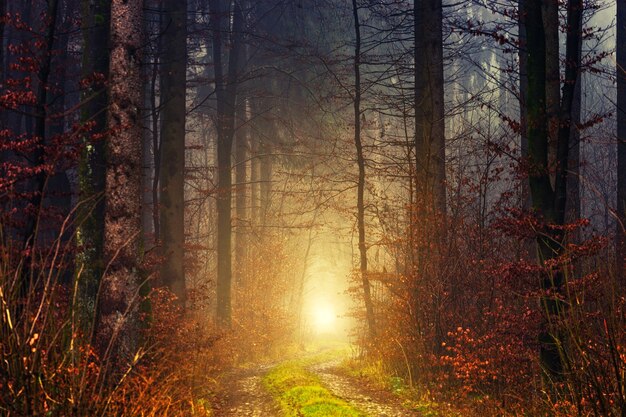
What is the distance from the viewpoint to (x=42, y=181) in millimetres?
7930

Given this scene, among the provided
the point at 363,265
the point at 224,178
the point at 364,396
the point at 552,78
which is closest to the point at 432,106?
the point at 363,265

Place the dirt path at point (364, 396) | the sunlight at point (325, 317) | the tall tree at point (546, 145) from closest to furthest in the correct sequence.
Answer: the tall tree at point (546, 145)
the dirt path at point (364, 396)
the sunlight at point (325, 317)

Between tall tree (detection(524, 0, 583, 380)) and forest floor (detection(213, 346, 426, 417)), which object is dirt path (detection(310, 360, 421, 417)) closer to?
forest floor (detection(213, 346, 426, 417))

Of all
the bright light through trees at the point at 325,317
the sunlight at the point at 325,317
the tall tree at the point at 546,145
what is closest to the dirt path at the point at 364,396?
the tall tree at the point at 546,145

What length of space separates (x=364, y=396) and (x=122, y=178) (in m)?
5.90

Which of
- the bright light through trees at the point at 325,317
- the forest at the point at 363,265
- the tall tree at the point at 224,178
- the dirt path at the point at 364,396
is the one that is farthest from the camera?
the bright light through trees at the point at 325,317

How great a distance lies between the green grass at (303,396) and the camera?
9.16 meters

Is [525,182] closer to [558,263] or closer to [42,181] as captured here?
[558,263]

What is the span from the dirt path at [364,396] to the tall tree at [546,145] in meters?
2.90

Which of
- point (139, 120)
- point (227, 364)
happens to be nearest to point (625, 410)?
point (139, 120)

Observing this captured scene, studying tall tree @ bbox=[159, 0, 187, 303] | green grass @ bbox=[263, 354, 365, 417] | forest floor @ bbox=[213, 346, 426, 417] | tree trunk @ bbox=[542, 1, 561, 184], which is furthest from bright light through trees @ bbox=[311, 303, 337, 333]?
tree trunk @ bbox=[542, 1, 561, 184]

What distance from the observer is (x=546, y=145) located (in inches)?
309

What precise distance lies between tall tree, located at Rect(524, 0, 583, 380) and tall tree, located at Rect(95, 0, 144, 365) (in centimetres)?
525

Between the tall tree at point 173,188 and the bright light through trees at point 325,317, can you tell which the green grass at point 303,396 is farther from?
the bright light through trees at point 325,317
